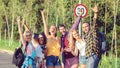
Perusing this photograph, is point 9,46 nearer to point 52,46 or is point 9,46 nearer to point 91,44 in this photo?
point 52,46

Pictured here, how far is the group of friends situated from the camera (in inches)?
381

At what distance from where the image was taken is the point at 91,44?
31.7ft

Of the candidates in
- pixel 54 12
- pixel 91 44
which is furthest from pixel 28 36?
pixel 54 12

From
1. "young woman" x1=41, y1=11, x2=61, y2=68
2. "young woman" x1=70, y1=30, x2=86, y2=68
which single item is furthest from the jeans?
"young woman" x1=41, y1=11, x2=61, y2=68

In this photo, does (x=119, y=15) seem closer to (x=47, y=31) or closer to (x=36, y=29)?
(x=36, y=29)

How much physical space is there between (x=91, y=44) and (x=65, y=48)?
2.85ft

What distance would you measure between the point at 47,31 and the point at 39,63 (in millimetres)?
800

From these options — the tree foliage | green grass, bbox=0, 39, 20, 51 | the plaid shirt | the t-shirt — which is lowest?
green grass, bbox=0, 39, 20, 51

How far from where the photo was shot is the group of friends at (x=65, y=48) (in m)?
9.69

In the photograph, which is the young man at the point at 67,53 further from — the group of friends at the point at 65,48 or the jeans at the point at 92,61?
the jeans at the point at 92,61

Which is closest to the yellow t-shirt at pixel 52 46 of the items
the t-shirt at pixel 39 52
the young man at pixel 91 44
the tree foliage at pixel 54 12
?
the t-shirt at pixel 39 52

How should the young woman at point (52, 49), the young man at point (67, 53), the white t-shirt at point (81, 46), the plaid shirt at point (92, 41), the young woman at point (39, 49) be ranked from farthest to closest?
1. the young woman at point (52, 49)
2. the young man at point (67, 53)
3. the young woman at point (39, 49)
4. the white t-shirt at point (81, 46)
5. the plaid shirt at point (92, 41)

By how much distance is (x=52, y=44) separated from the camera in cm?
1053

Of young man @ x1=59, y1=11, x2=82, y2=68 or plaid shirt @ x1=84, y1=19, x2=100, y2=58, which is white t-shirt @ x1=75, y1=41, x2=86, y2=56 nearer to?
plaid shirt @ x1=84, y1=19, x2=100, y2=58
